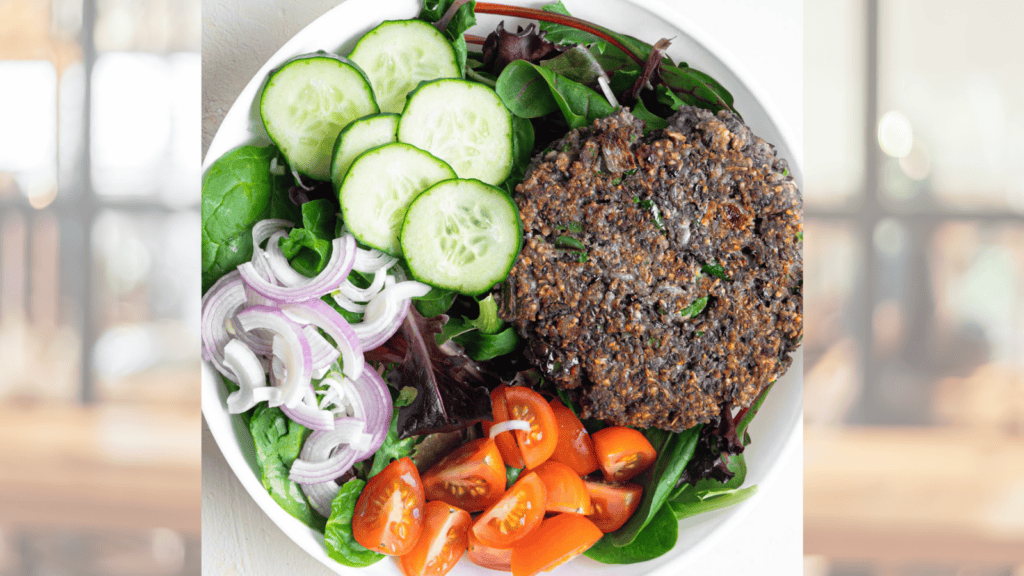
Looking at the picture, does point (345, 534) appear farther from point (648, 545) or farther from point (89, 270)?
point (89, 270)

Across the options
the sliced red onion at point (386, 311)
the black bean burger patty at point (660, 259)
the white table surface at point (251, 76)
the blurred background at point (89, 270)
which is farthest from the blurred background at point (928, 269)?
the white table surface at point (251, 76)

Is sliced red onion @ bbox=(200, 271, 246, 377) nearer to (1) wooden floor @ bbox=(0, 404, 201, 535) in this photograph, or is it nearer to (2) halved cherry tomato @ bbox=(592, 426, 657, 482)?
(2) halved cherry tomato @ bbox=(592, 426, 657, 482)

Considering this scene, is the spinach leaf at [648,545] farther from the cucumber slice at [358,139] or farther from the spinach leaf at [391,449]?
the cucumber slice at [358,139]

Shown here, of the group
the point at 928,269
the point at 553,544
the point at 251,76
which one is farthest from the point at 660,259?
the point at 251,76

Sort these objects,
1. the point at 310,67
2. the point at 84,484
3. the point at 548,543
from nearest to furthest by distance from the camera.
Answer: the point at 84,484, the point at 310,67, the point at 548,543

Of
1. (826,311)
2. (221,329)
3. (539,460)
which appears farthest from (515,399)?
(826,311)

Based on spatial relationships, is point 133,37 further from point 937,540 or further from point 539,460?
point 539,460
